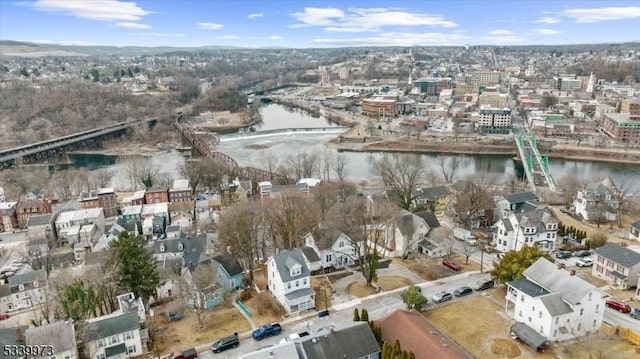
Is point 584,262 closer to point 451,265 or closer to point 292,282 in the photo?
point 451,265

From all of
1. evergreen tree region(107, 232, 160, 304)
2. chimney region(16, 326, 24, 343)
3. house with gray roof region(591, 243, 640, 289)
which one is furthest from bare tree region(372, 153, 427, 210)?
chimney region(16, 326, 24, 343)

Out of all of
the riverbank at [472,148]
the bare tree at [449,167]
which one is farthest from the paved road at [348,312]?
the riverbank at [472,148]

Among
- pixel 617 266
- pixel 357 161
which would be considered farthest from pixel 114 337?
pixel 357 161

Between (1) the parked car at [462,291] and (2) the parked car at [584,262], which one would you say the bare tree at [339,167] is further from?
(1) the parked car at [462,291]

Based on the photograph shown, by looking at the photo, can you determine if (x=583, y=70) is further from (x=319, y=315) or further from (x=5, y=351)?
(x=5, y=351)

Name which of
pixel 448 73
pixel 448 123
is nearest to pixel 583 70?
pixel 448 73

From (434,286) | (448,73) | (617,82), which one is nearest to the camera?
(434,286)

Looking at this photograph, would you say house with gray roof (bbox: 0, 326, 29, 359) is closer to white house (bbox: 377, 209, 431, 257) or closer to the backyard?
the backyard
